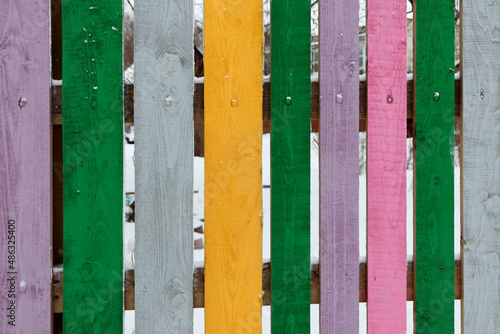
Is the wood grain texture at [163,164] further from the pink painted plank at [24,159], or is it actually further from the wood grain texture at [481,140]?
the wood grain texture at [481,140]

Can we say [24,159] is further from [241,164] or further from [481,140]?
[481,140]

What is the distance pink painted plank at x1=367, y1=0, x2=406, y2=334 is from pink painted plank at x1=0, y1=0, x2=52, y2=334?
117cm

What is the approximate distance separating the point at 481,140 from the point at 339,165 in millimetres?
541

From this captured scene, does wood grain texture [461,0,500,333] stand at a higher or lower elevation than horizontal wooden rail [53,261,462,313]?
higher

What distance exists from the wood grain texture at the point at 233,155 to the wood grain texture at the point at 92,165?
324mm

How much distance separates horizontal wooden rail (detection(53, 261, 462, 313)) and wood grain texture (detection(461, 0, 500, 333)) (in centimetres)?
11

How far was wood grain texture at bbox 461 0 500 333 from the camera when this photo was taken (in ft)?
4.86

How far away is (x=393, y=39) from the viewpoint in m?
1.46

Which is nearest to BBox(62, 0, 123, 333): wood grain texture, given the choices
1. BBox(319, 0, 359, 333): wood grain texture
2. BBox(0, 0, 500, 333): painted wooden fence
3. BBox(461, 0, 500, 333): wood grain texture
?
BBox(0, 0, 500, 333): painted wooden fence

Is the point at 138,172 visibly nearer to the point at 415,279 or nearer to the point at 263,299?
the point at 263,299

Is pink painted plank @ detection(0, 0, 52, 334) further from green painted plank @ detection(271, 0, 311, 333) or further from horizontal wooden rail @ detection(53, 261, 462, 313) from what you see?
green painted plank @ detection(271, 0, 311, 333)

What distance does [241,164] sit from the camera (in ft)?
4.75

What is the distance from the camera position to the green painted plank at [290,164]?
1.44 m

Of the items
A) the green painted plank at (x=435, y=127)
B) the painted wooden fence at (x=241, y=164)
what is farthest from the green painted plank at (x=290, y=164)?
the green painted plank at (x=435, y=127)
